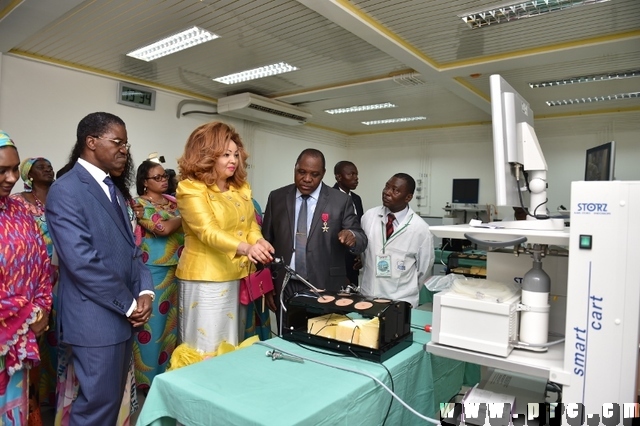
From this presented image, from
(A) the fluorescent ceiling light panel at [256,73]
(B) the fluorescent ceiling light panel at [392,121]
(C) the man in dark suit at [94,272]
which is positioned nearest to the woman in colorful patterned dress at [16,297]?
(C) the man in dark suit at [94,272]

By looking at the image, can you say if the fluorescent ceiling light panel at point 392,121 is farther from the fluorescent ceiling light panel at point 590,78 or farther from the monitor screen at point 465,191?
the fluorescent ceiling light panel at point 590,78

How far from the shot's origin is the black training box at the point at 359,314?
142 centimetres

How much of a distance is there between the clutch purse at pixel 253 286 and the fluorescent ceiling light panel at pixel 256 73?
3.11m

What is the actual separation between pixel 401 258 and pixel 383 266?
0.12 meters

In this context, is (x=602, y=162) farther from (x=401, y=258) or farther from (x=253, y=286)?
(x=253, y=286)

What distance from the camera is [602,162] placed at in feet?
5.14

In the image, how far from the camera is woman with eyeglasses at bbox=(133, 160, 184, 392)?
2633mm

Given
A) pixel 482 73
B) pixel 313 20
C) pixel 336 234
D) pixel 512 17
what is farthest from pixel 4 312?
pixel 482 73

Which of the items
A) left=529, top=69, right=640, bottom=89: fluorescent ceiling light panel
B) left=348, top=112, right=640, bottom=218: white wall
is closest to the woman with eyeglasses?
left=529, top=69, right=640, bottom=89: fluorescent ceiling light panel

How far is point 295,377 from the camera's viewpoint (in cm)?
127

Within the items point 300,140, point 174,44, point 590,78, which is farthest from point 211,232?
point 300,140

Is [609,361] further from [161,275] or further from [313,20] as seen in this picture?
[313,20]

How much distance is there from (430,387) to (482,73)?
3814mm

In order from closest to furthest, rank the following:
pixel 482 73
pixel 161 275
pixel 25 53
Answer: pixel 161 275, pixel 25 53, pixel 482 73
